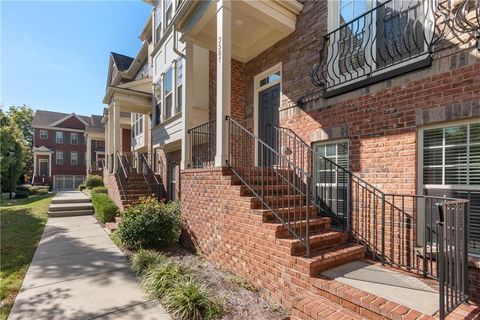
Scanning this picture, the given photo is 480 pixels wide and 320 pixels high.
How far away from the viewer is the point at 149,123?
1309 cm

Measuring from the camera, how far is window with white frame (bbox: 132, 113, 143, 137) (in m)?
14.4

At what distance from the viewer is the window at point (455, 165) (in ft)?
11.6

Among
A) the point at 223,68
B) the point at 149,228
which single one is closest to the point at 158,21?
the point at 223,68

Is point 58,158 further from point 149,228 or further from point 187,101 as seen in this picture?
point 149,228

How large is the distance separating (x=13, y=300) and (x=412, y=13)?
7644mm

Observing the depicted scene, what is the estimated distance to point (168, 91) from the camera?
9.73 meters

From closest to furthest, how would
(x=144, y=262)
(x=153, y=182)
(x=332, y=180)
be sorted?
(x=144, y=262), (x=332, y=180), (x=153, y=182)

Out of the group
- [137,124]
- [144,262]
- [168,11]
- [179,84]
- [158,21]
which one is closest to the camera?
[144,262]

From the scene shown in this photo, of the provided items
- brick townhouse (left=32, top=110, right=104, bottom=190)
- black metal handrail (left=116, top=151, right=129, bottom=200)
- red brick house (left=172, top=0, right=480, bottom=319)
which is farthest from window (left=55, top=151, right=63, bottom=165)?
red brick house (left=172, top=0, right=480, bottom=319)

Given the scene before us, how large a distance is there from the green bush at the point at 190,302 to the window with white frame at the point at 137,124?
1191 centimetres

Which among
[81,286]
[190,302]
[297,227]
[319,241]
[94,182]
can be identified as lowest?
[81,286]

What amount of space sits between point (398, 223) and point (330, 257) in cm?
136

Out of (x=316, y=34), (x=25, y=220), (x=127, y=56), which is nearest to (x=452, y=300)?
(x=316, y=34)

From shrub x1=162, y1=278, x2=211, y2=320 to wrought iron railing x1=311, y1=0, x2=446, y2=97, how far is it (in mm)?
4165
